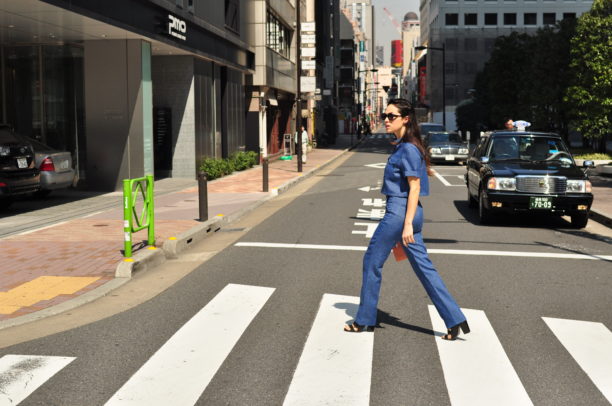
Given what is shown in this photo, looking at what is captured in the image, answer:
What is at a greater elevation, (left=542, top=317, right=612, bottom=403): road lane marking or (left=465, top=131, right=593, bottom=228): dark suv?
(left=465, top=131, right=593, bottom=228): dark suv

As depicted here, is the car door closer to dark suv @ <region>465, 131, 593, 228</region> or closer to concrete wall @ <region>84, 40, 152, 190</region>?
dark suv @ <region>465, 131, 593, 228</region>

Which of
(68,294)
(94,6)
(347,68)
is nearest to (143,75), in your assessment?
(94,6)

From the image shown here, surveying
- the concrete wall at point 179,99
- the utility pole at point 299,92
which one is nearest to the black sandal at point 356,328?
the concrete wall at point 179,99

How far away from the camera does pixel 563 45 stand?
129 ft

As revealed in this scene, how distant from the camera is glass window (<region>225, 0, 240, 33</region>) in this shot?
29541 millimetres

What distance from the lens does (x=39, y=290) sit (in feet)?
25.9

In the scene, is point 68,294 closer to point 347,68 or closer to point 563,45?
point 563,45

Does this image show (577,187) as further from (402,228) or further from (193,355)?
(193,355)

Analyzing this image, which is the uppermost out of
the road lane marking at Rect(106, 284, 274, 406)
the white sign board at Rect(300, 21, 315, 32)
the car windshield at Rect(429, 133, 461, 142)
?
the white sign board at Rect(300, 21, 315, 32)

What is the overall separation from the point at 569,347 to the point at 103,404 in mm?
3496

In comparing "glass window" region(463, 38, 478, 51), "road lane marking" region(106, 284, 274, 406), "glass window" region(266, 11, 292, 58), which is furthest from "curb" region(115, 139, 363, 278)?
"glass window" region(463, 38, 478, 51)

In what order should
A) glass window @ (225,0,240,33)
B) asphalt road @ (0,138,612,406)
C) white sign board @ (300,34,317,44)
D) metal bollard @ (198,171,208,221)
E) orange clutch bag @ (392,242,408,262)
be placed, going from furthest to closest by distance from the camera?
1. white sign board @ (300,34,317,44)
2. glass window @ (225,0,240,33)
3. metal bollard @ (198,171,208,221)
4. orange clutch bag @ (392,242,408,262)
5. asphalt road @ (0,138,612,406)

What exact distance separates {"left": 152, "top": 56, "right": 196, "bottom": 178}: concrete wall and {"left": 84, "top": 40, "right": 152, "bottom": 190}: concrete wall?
185 inches

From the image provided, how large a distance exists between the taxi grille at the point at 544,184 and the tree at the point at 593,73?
70.0 feet
